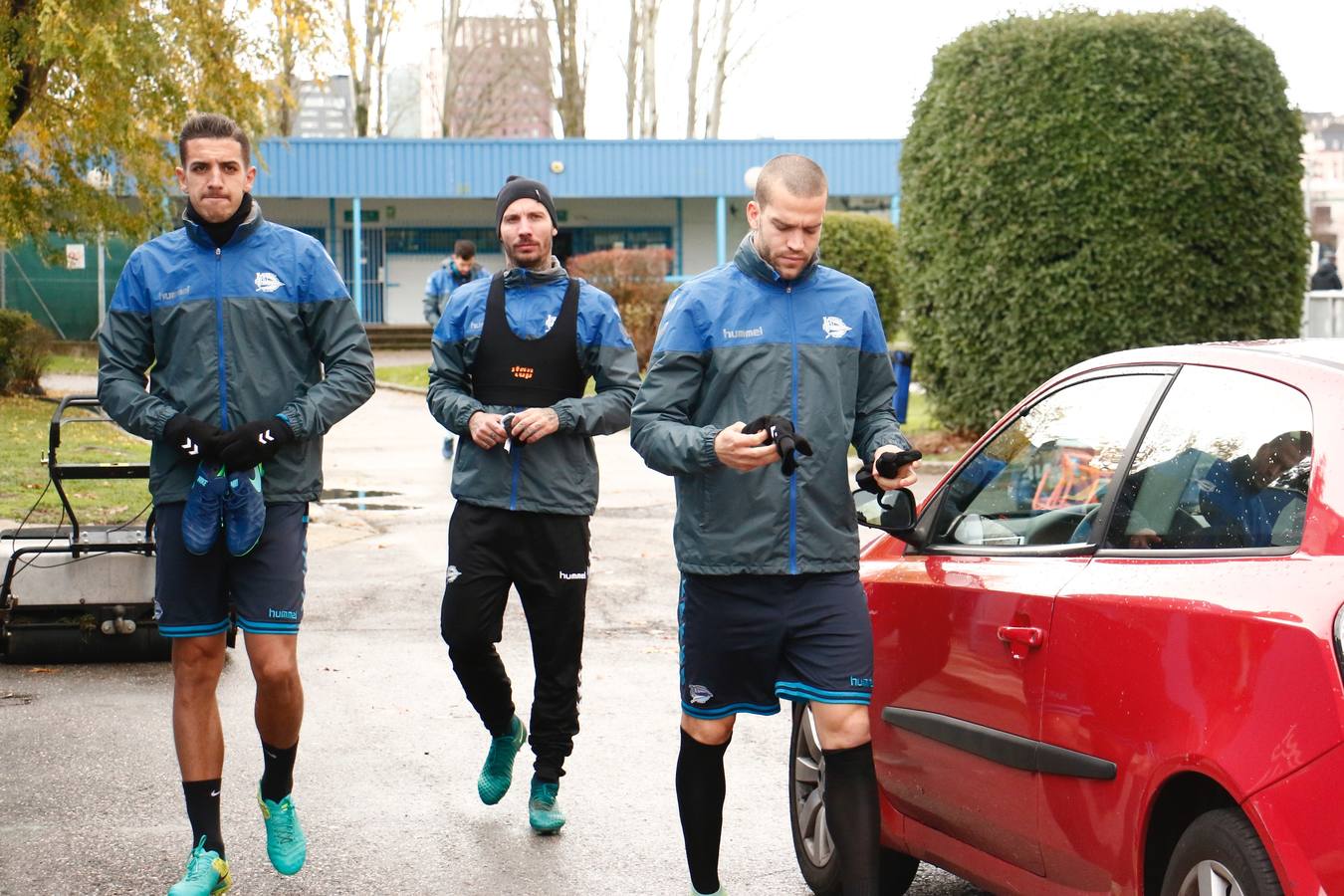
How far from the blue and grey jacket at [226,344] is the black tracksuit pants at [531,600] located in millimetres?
688

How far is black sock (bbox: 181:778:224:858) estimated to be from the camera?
4.84 metres

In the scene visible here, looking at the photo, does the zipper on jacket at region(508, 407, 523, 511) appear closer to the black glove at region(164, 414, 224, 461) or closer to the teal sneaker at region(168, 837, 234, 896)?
the black glove at region(164, 414, 224, 461)

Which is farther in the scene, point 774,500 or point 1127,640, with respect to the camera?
point 774,500

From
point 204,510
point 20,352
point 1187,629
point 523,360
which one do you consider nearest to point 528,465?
point 523,360

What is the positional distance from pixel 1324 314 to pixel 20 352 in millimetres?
15460

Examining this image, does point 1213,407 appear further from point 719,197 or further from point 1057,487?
point 719,197

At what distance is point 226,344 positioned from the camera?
16.1 feet

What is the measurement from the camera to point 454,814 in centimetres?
579

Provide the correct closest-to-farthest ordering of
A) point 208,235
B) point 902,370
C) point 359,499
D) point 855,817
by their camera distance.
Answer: point 855,817 → point 208,235 → point 359,499 → point 902,370

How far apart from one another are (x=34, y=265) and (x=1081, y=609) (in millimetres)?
36831

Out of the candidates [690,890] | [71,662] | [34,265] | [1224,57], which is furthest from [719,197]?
[690,890]

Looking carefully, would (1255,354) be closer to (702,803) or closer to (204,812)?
(702,803)

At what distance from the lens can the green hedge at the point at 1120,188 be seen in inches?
573

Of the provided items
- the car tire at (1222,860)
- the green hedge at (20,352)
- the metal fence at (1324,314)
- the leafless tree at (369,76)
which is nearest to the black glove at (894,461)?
the car tire at (1222,860)
